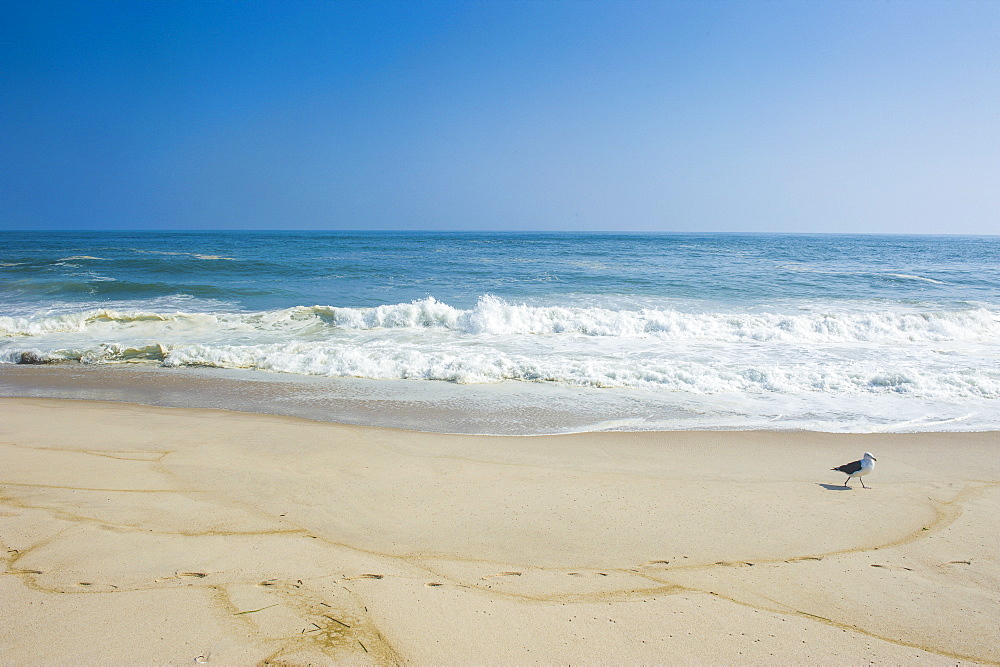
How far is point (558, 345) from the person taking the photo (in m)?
11.9

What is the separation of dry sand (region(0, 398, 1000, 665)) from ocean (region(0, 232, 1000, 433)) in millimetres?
1683

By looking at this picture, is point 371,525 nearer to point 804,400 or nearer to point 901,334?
point 804,400

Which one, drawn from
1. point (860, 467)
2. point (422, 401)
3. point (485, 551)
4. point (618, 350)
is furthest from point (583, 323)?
point (485, 551)

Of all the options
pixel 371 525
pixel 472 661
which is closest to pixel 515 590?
pixel 472 661

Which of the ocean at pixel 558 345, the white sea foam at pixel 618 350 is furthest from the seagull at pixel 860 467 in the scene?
the white sea foam at pixel 618 350

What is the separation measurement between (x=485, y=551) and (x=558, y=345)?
27.9ft

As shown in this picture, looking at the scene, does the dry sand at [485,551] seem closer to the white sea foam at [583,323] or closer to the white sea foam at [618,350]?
the white sea foam at [618,350]

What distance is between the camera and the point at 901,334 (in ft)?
42.6

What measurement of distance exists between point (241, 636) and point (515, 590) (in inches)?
58.5

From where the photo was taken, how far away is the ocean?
7.74 metres

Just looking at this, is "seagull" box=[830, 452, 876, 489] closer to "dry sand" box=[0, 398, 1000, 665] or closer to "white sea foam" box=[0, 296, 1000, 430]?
"dry sand" box=[0, 398, 1000, 665]

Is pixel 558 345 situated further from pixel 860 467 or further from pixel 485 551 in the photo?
pixel 485 551

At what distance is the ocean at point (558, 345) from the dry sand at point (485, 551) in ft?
5.52

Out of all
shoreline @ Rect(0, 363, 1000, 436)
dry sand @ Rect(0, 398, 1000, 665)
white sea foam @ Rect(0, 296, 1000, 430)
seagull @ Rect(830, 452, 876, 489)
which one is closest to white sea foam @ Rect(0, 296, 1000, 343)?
white sea foam @ Rect(0, 296, 1000, 430)
